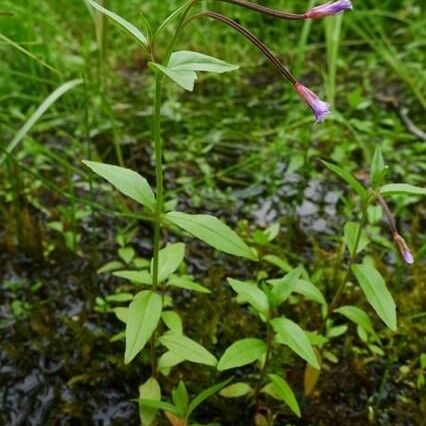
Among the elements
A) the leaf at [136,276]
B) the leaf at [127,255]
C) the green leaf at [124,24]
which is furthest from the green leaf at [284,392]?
the green leaf at [124,24]

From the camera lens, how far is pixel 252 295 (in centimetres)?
115

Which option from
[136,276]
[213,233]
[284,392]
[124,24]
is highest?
[124,24]

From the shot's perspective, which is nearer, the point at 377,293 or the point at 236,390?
the point at 377,293

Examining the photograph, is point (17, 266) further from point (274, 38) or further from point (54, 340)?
point (274, 38)

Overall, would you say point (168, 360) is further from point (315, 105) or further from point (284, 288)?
point (315, 105)

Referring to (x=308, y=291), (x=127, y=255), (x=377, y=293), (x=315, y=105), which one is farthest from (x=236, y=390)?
(x=315, y=105)

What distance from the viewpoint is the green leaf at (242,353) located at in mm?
1095

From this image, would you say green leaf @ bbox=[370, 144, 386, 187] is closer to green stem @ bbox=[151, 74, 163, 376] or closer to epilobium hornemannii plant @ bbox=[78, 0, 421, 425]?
epilobium hornemannii plant @ bbox=[78, 0, 421, 425]

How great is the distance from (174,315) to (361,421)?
490 millimetres

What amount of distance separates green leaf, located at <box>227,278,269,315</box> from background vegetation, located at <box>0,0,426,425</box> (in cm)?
30

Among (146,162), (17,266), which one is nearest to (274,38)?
(146,162)

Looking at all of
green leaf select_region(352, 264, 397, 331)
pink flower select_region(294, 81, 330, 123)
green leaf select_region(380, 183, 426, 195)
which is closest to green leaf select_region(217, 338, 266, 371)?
green leaf select_region(352, 264, 397, 331)

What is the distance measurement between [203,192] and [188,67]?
1122 mm

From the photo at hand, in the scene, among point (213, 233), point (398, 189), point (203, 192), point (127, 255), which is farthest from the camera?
point (203, 192)
